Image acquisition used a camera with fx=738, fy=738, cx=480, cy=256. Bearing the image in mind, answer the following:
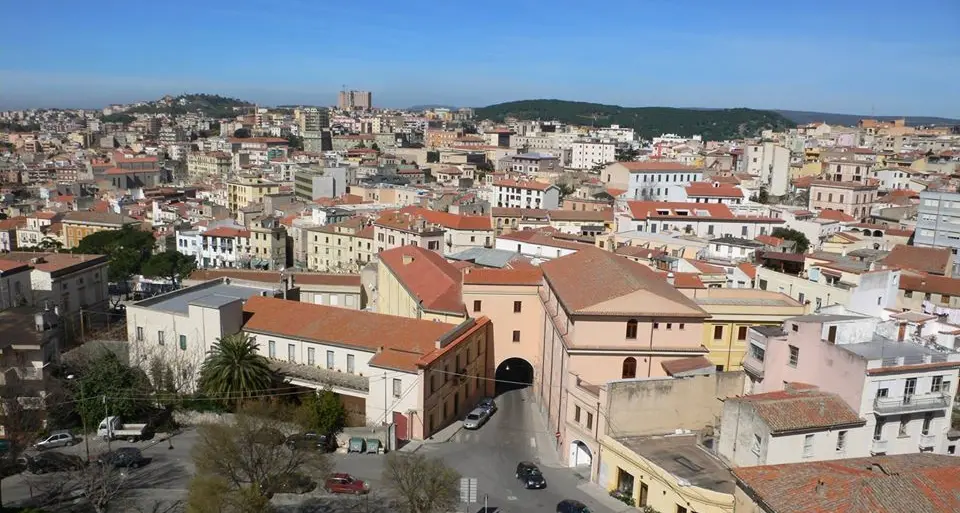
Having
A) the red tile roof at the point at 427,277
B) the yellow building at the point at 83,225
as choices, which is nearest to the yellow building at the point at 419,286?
the red tile roof at the point at 427,277

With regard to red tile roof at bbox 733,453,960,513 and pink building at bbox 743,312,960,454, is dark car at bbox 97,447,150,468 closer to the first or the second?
red tile roof at bbox 733,453,960,513

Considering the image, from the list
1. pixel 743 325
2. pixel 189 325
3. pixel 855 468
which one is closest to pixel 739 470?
pixel 855 468

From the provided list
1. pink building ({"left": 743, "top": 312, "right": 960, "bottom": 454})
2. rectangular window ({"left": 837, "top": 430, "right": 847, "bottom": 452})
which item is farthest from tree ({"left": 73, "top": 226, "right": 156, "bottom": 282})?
rectangular window ({"left": 837, "top": 430, "right": 847, "bottom": 452})

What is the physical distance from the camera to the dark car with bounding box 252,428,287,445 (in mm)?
24042

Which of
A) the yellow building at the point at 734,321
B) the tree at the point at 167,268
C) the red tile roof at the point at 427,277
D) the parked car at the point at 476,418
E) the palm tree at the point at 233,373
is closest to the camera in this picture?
the palm tree at the point at 233,373

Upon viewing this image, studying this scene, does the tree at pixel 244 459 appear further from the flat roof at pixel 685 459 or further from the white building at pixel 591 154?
the white building at pixel 591 154

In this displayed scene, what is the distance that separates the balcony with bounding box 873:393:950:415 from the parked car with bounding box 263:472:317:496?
774 inches

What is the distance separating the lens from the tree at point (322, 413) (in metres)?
30.4

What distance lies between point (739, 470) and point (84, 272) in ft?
141

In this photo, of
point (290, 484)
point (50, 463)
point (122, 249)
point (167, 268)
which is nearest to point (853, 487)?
point (290, 484)

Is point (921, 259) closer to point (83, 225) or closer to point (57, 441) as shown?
point (57, 441)

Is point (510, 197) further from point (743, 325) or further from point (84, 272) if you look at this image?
point (743, 325)

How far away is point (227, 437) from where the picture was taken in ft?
77.3

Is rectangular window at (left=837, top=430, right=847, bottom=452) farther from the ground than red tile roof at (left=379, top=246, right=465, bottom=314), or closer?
closer
